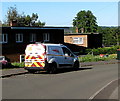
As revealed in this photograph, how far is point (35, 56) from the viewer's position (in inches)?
819

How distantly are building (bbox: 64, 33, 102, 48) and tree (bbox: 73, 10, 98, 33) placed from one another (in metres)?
42.5

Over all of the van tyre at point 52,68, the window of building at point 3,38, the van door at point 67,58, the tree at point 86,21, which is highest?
the tree at point 86,21

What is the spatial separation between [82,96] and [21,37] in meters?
29.1

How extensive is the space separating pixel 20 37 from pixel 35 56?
19409 millimetres

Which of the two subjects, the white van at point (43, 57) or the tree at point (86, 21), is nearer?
the white van at point (43, 57)

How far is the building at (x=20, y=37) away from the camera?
3756 centimetres

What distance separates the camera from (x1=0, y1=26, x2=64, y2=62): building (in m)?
37.6

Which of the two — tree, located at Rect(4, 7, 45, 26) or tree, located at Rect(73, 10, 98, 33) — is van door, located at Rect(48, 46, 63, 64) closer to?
tree, located at Rect(4, 7, 45, 26)

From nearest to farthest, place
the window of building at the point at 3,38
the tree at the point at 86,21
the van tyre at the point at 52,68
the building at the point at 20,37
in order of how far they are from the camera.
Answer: the van tyre at the point at 52,68
the window of building at the point at 3,38
the building at the point at 20,37
the tree at the point at 86,21

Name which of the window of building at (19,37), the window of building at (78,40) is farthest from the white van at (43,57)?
the window of building at (78,40)

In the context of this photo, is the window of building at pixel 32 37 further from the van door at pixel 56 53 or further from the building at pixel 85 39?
the building at pixel 85 39

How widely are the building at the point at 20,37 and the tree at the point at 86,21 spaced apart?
61930 millimetres

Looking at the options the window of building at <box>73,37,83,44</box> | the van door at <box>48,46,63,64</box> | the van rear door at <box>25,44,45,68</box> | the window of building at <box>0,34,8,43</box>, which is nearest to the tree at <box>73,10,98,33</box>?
the window of building at <box>73,37,83,44</box>

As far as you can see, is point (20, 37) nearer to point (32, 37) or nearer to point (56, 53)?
point (32, 37)
